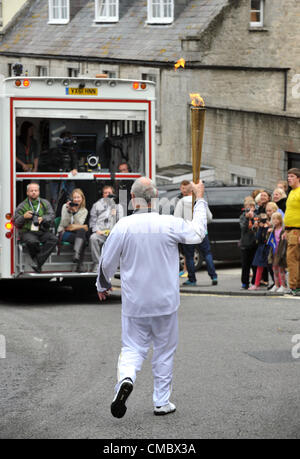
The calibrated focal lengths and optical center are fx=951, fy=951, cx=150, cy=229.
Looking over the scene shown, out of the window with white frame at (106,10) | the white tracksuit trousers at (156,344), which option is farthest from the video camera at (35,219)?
the window with white frame at (106,10)

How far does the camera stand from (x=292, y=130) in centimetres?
2430

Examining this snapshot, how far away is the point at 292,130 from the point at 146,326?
17373 mm

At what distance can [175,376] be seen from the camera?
9.02 metres

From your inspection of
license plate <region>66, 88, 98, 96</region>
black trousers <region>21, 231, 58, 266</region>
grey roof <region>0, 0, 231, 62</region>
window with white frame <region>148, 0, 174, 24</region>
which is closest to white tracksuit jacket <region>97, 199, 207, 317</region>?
black trousers <region>21, 231, 58, 266</region>

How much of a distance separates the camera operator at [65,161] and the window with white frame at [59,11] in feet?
76.9

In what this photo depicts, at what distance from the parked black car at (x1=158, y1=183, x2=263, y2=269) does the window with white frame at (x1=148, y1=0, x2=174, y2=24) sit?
12.8m

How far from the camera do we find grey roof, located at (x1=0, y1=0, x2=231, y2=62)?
98.5 feet

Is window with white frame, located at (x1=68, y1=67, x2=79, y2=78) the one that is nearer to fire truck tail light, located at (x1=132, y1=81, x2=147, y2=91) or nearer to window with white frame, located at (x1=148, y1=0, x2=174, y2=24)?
window with white frame, located at (x1=148, y1=0, x2=174, y2=24)

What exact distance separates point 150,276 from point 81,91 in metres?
7.48

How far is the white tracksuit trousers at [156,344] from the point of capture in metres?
7.60

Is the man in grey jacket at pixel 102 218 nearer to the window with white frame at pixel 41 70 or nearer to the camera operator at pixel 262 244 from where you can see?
the camera operator at pixel 262 244

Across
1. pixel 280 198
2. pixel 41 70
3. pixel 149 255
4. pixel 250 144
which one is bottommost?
pixel 280 198

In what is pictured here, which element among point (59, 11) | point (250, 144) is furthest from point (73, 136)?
point (59, 11)

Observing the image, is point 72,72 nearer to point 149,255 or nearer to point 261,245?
point 261,245
